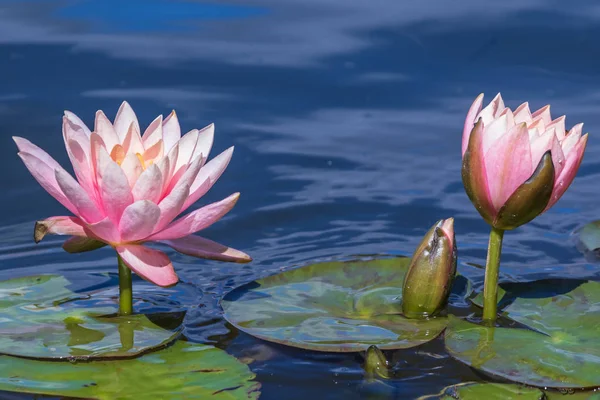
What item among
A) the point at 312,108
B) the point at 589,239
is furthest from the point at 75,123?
the point at 312,108

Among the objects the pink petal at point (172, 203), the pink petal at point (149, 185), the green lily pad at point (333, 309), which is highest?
the pink petal at point (149, 185)

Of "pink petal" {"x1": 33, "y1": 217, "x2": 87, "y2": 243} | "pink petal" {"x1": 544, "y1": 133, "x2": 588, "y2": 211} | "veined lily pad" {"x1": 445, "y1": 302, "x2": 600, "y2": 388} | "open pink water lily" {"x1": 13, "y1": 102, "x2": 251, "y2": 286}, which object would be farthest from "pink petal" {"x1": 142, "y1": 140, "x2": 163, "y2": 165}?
"pink petal" {"x1": 544, "y1": 133, "x2": 588, "y2": 211}

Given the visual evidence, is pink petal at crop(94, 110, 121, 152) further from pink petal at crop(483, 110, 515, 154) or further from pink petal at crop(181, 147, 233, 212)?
pink petal at crop(483, 110, 515, 154)

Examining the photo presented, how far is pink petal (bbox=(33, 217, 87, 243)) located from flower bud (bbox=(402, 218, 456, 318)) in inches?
31.5

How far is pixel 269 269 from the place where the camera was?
2.74m

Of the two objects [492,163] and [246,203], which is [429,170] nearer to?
[246,203]

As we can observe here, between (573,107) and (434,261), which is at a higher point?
(573,107)

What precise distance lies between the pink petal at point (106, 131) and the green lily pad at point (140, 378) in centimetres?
49

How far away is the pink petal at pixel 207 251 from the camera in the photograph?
1964 mm

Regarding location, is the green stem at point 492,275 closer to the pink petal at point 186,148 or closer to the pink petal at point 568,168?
the pink petal at point 568,168

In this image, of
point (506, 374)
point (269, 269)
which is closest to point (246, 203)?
point (269, 269)

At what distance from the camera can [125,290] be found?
80.1 inches

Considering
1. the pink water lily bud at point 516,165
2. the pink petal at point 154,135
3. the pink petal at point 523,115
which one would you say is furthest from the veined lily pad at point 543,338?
the pink petal at point 154,135

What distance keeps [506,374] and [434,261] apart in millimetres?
346
